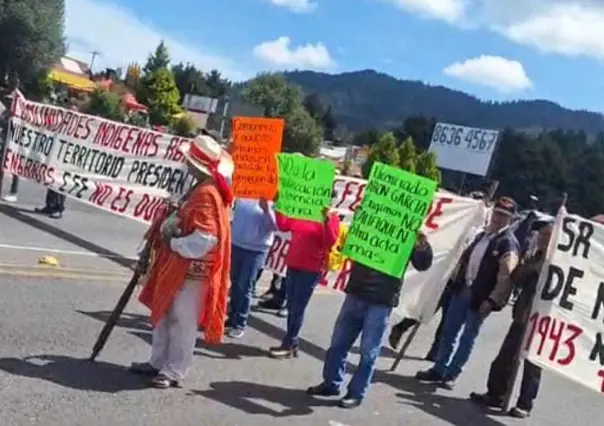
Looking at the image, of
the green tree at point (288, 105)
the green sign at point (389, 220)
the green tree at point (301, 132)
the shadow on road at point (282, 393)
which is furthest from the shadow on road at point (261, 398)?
the green tree at point (288, 105)

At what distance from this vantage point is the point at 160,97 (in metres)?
88.0

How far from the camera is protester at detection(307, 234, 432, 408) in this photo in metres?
7.48

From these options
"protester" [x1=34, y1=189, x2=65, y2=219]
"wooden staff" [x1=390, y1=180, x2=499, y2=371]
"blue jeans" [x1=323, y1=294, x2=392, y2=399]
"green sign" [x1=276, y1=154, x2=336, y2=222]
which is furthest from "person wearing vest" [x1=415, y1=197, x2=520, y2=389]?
"protester" [x1=34, y1=189, x2=65, y2=219]

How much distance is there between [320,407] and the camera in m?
7.44

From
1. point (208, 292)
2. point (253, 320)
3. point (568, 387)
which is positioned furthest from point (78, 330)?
point (568, 387)

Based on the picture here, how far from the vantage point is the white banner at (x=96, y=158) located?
45.8 feet

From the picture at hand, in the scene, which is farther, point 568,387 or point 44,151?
point 44,151

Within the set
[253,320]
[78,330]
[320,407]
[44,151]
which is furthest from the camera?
[44,151]

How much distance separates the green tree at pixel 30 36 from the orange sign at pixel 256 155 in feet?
148

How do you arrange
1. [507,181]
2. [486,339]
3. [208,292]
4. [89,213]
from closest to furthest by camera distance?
[208,292] → [486,339] → [89,213] → [507,181]

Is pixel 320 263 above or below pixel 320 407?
above

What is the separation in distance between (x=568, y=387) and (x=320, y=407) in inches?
172

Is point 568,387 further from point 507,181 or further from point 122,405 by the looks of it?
point 507,181

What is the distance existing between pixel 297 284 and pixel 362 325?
1.19m
